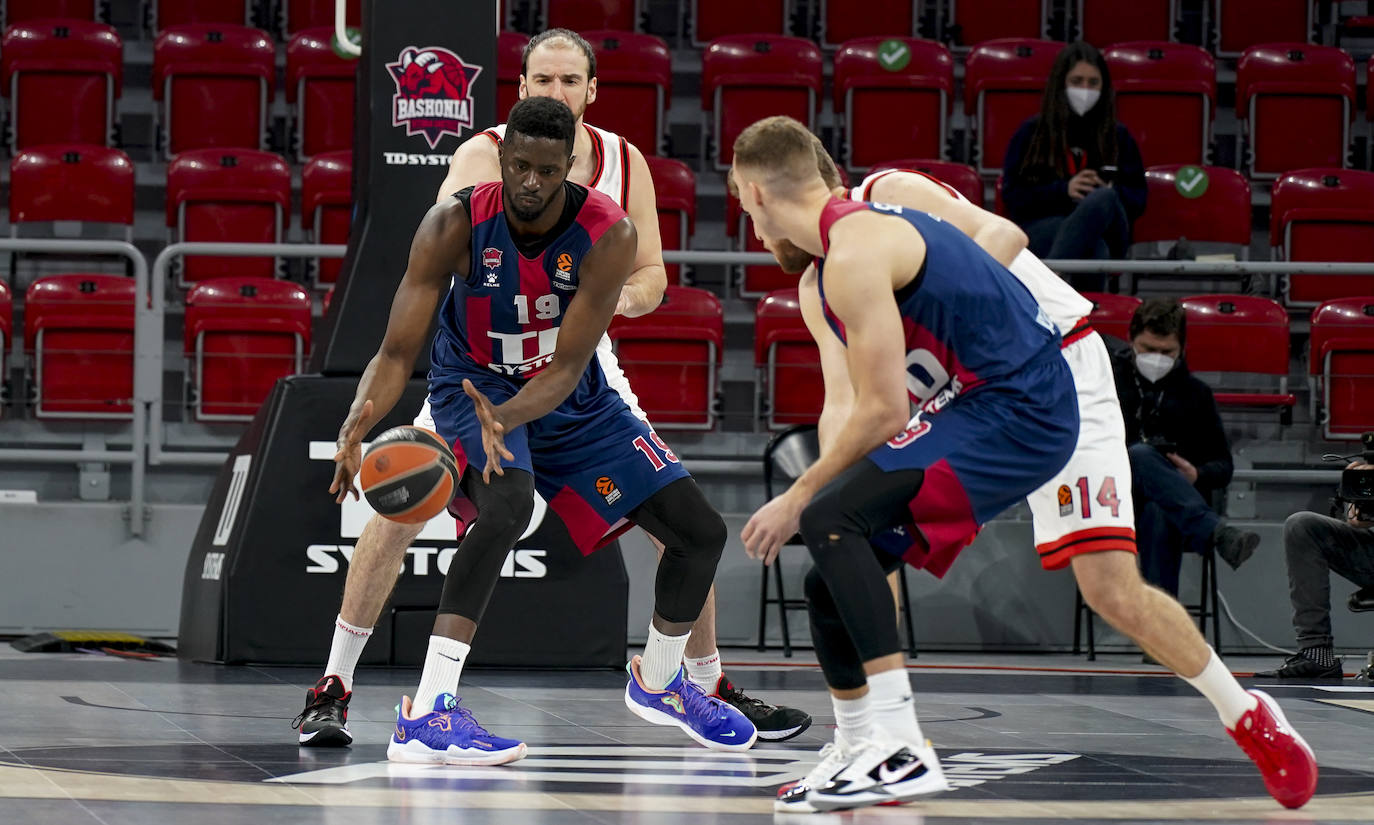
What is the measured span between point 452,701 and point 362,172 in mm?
2861

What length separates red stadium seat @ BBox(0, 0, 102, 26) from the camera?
1118 cm

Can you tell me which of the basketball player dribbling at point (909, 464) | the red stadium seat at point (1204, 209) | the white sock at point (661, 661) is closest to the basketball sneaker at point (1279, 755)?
the basketball player dribbling at point (909, 464)

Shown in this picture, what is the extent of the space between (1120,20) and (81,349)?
7008 millimetres

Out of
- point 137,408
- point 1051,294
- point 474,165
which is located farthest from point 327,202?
point 1051,294

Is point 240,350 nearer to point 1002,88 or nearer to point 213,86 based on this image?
point 213,86

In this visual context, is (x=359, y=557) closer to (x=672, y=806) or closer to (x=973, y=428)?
(x=672, y=806)

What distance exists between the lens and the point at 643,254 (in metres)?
5.47

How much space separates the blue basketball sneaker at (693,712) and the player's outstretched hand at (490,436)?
31.3 inches

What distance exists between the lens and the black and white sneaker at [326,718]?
4.59 metres

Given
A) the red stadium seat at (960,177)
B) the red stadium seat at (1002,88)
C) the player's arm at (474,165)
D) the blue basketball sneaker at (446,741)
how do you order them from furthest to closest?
the red stadium seat at (1002,88), the red stadium seat at (960,177), the player's arm at (474,165), the blue basketball sneaker at (446,741)

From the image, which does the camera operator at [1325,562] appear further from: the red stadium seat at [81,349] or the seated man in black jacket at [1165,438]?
the red stadium seat at [81,349]

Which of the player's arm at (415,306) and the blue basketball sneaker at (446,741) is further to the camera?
the player's arm at (415,306)

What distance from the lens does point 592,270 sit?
15.3ft

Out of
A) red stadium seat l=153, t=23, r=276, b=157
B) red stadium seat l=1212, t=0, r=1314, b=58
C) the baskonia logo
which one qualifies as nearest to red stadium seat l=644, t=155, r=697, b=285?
red stadium seat l=153, t=23, r=276, b=157
